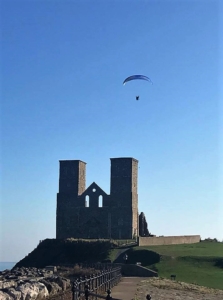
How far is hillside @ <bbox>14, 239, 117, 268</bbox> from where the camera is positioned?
50188 mm

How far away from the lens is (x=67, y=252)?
174 ft

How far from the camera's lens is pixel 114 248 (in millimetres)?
51344

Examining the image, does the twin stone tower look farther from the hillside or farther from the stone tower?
the hillside

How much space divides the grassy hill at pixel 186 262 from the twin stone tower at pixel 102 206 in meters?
17.7

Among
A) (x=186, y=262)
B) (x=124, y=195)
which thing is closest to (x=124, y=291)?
(x=186, y=262)

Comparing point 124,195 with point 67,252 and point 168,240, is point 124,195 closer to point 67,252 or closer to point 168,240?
point 168,240

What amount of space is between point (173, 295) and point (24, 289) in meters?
7.52

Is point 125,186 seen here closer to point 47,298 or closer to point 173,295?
point 173,295


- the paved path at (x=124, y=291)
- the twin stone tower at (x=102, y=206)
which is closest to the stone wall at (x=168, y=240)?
the twin stone tower at (x=102, y=206)

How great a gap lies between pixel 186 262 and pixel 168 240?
578 inches

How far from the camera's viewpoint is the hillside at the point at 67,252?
5019 cm

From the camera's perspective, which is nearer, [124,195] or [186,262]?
[186,262]

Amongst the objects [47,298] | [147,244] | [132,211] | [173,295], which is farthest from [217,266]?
[132,211]

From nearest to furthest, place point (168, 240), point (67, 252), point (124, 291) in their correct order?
1. point (124, 291)
2. point (67, 252)
3. point (168, 240)
